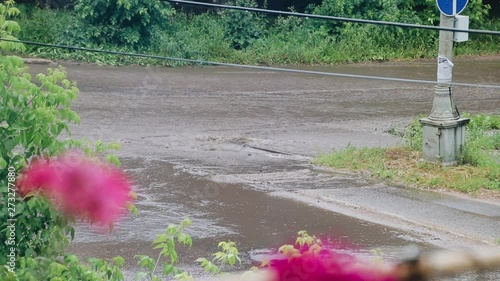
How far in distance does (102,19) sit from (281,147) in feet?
28.7

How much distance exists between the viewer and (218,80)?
1669cm

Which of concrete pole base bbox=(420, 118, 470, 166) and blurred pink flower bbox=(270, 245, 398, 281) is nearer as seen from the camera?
blurred pink flower bbox=(270, 245, 398, 281)

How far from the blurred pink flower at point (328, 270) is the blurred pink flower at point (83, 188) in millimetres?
1575

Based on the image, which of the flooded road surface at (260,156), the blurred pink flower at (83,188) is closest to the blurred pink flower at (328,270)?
the blurred pink flower at (83,188)

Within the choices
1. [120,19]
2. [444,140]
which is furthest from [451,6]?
[120,19]

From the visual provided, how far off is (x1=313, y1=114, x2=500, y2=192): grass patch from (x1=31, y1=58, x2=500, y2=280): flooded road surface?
280 mm

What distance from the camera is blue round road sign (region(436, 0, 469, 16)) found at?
9078mm

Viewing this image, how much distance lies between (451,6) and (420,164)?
1.82 m

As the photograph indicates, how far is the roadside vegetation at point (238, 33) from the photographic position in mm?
18188

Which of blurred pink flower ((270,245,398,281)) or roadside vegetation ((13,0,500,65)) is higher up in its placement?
blurred pink flower ((270,245,398,281))

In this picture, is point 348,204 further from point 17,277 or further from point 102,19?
point 102,19

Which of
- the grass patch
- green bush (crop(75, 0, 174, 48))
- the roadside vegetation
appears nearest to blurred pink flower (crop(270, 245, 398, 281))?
the grass patch

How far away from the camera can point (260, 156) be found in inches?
414

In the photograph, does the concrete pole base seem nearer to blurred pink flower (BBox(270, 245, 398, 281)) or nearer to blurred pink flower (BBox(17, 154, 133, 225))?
blurred pink flower (BBox(17, 154, 133, 225))
